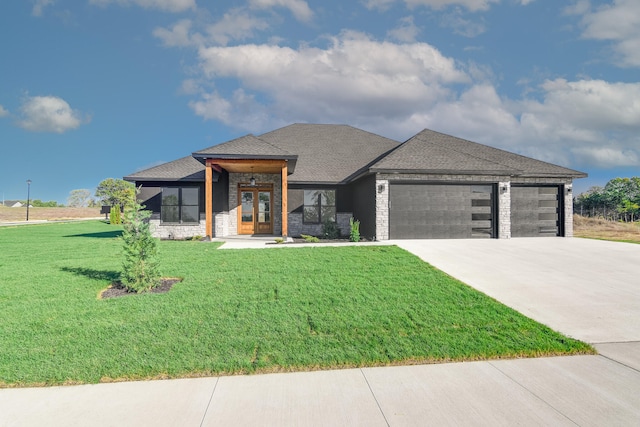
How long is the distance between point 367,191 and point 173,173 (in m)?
9.38

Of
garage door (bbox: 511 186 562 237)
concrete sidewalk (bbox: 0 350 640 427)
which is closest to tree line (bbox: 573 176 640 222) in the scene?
garage door (bbox: 511 186 562 237)

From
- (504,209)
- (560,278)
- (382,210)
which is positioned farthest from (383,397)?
(504,209)

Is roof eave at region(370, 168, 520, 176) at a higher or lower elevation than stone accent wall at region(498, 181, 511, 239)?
higher

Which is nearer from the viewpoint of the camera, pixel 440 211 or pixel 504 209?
pixel 440 211

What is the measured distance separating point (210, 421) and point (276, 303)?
263 cm

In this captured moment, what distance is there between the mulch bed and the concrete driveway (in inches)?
241

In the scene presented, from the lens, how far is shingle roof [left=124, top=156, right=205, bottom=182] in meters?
14.4

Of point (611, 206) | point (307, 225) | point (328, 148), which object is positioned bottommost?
point (307, 225)

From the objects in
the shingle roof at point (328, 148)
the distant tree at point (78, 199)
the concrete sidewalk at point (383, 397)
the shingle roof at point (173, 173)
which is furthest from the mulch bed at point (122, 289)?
the distant tree at point (78, 199)

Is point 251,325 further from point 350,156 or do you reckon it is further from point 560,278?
point 350,156

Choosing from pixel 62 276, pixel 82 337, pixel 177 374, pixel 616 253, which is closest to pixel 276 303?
pixel 177 374

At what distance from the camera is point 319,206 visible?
15828 millimetres

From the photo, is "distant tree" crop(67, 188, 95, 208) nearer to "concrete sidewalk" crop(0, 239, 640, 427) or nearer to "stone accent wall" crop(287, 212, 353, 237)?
Result: "stone accent wall" crop(287, 212, 353, 237)

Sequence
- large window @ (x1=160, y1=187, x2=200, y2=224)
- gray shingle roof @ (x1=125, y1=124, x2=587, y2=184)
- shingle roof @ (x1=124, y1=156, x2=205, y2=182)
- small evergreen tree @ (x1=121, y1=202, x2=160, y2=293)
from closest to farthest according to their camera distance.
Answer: small evergreen tree @ (x1=121, y1=202, x2=160, y2=293)
gray shingle roof @ (x1=125, y1=124, x2=587, y2=184)
shingle roof @ (x1=124, y1=156, x2=205, y2=182)
large window @ (x1=160, y1=187, x2=200, y2=224)
